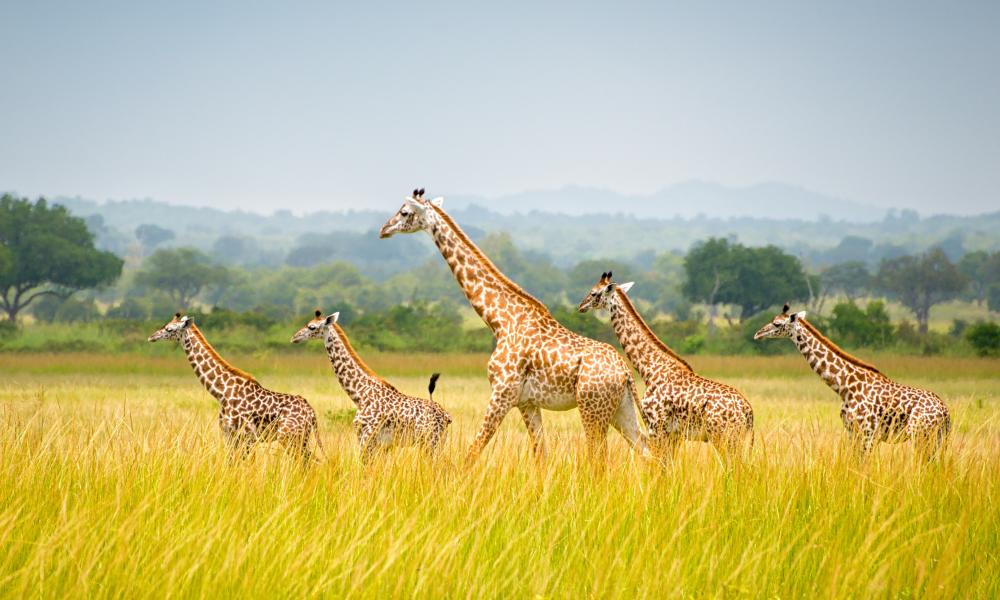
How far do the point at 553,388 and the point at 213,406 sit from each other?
1102 cm

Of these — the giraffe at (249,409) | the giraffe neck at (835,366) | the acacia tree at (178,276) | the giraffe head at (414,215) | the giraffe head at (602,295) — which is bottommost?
the acacia tree at (178,276)

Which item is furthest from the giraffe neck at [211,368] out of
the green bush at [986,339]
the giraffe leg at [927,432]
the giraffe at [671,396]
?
the green bush at [986,339]

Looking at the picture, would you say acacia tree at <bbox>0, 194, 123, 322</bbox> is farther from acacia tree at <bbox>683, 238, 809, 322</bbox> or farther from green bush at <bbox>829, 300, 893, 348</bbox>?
green bush at <bbox>829, 300, 893, 348</bbox>

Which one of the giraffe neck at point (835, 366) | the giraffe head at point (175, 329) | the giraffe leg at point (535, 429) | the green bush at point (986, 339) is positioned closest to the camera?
the giraffe leg at point (535, 429)

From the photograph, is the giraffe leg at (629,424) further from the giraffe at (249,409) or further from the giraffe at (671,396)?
the giraffe at (249,409)

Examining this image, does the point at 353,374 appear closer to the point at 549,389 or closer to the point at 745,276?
the point at 549,389

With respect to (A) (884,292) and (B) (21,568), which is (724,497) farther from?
(A) (884,292)

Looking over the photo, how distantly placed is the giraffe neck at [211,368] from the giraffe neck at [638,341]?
Answer: 3.38 metres

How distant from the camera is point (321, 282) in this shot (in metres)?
148

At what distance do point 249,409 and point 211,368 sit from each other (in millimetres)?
651

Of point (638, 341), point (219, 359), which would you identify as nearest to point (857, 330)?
point (638, 341)

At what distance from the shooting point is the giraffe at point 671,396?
347 inches

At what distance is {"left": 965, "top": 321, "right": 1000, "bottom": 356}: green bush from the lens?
38156mm

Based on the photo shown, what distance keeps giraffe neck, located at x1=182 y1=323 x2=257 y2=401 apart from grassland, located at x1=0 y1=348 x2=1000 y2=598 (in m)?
0.48
